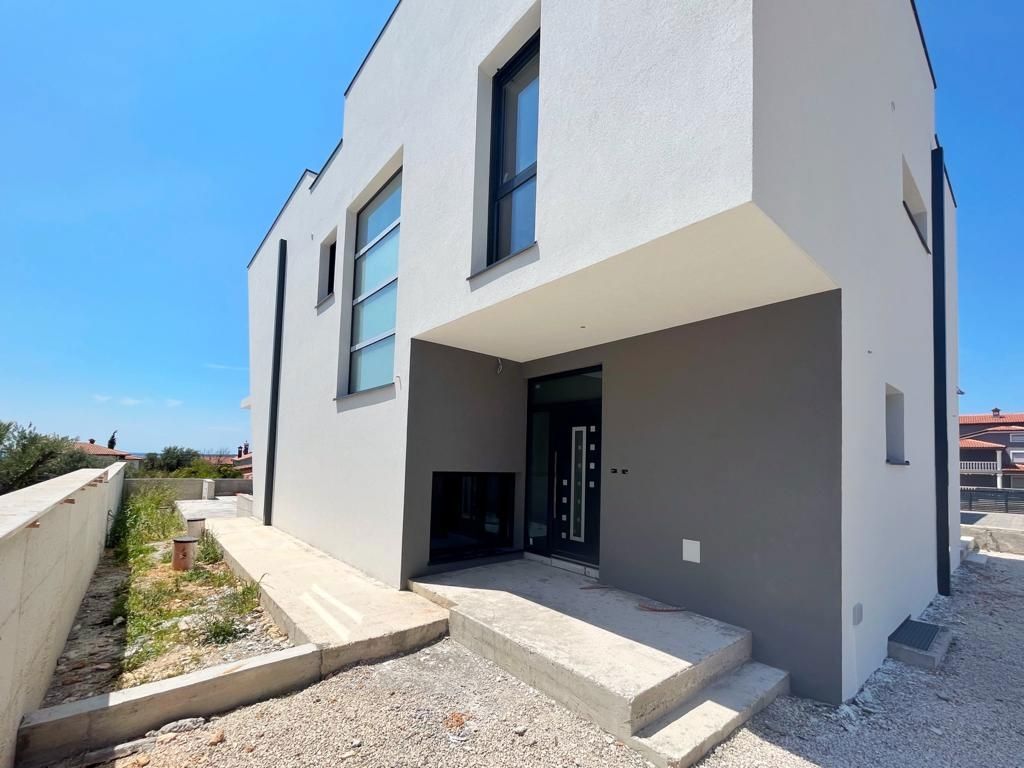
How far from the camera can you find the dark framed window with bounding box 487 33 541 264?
420cm

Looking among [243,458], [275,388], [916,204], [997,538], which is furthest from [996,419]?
[243,458]

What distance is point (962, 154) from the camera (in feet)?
26.2

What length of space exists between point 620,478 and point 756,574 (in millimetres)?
1440

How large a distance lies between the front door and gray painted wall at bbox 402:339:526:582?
186 mm

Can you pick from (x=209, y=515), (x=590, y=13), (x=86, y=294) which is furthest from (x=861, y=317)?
(x=86, y=294)

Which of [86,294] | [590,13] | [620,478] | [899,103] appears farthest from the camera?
[86,294]

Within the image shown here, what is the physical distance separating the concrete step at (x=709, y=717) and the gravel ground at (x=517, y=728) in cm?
7

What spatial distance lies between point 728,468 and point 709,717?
5.77ft

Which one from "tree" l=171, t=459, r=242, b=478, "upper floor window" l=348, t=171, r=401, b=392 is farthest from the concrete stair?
"tree" l=171, t=459, r=242, b=478

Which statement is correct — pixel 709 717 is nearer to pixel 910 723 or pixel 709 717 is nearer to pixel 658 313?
pixel 910 723

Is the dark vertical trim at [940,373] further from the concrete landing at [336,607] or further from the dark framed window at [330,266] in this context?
the dark framed window at [330,266]

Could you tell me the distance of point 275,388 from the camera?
32.7 feet

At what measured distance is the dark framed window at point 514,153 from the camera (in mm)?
4195

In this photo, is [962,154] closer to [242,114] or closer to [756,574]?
[756,574]
